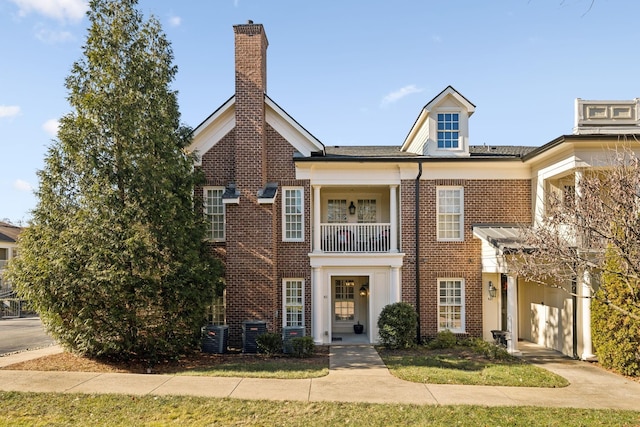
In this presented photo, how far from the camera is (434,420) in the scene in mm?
6953

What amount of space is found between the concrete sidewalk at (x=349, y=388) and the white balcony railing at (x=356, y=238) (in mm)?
4977

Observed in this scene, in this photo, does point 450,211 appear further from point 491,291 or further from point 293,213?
point 293,213

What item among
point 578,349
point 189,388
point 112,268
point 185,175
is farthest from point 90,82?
point 578,349

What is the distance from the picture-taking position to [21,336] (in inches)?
672

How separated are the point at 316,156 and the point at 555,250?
8351 millimetres

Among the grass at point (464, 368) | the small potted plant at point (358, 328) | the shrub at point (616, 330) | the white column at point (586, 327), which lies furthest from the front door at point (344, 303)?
the shrub at point (616, 330)

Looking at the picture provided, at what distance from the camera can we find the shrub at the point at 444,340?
43.8 feet

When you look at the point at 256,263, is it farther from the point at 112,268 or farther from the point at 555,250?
the point at 555,250

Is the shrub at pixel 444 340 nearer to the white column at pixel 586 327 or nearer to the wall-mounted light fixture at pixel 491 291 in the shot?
the wall-mounted light fixture at pixel 491 291

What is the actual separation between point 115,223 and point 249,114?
17.8 feet

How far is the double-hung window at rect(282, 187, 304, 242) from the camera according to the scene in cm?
1433

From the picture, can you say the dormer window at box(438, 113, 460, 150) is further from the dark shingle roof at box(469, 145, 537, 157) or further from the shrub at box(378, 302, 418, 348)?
the shrub at box(378, 302, 418, 348)

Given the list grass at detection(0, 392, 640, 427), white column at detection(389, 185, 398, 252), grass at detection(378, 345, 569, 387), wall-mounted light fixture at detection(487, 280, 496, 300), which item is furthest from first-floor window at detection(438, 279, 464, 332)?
grass at detection(0, 392, 640, 427)

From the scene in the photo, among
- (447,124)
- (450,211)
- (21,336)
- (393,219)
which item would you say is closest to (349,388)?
(393,219)
